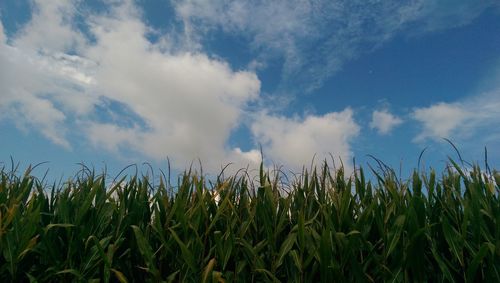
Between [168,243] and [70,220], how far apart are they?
0.80 metres

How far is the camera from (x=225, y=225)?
339cm

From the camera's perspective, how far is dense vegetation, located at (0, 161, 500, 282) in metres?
3.00

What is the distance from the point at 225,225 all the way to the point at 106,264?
874 millimetres

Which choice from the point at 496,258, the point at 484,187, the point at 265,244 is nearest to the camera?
the point at 496,258

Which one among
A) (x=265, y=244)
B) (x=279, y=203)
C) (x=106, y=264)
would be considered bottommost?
(x=106, y=264)

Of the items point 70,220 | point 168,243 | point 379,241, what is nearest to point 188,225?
point 168,243

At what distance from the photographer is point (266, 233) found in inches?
128

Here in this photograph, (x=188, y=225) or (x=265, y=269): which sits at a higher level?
(x=188, y=225)

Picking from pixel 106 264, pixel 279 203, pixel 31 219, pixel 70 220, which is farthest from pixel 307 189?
pixel 31 219

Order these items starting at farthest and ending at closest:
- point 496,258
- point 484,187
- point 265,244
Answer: point 484,187 < point 265,244 < point 496,258

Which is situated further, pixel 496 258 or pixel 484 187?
pixel 484 187

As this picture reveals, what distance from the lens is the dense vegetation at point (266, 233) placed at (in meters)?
3.00

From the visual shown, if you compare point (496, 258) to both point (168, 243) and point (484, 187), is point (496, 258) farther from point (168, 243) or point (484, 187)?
point (168, 243)

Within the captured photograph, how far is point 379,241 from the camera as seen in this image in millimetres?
3086
